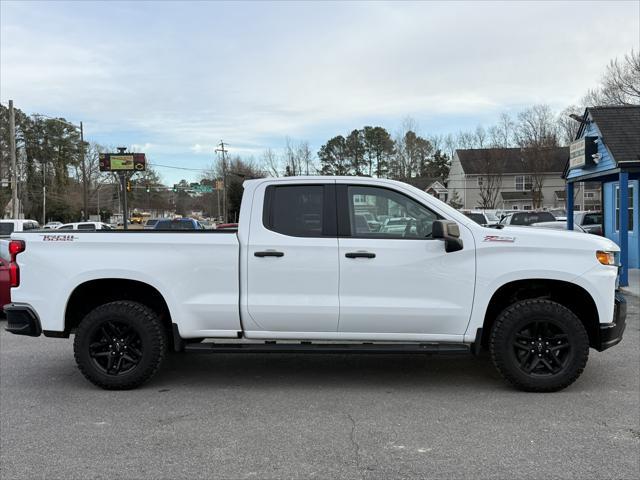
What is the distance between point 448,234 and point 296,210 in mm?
1403

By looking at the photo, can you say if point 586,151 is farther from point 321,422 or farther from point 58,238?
point 58,238

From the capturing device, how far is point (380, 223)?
5.06 metres

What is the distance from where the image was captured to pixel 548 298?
17.3ft

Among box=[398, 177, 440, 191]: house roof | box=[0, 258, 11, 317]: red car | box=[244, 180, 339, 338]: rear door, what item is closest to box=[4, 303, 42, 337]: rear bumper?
box=[244, 180, 339, 338]: rear door

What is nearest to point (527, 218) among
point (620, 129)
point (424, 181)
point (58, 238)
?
point (620, 129)

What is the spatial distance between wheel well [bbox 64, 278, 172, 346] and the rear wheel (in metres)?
0.20

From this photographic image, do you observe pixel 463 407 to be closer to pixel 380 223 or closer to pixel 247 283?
pixel 380 223

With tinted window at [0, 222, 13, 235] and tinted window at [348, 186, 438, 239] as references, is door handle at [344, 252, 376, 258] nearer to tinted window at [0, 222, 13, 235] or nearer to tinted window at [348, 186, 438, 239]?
tinted window at [348, 186, 438, 239]

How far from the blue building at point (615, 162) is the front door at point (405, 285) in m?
7.45

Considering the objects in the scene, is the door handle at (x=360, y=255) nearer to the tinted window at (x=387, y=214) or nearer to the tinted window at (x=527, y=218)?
the tinted window at (x=387, y=214)

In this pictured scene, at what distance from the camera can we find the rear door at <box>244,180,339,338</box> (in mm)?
4938

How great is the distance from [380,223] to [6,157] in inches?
2763

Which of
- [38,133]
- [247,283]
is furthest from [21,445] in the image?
[38,133]

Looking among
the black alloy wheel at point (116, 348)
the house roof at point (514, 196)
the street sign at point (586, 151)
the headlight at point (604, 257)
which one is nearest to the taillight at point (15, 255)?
the black alloy wheel at point (116, 348)
